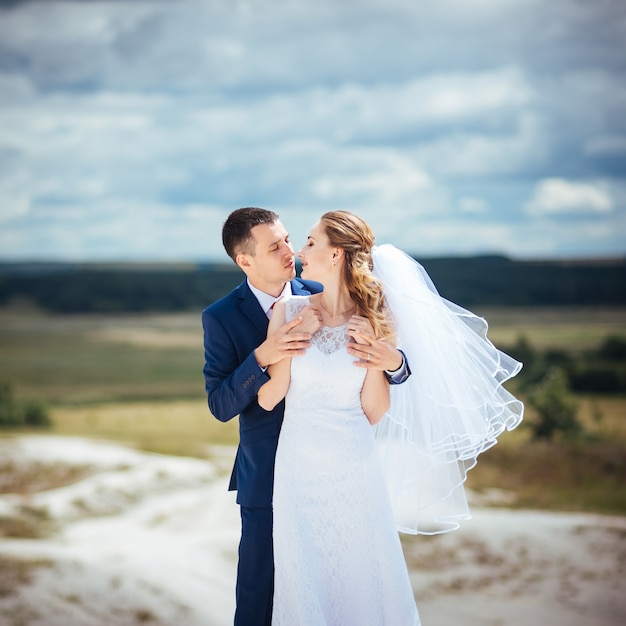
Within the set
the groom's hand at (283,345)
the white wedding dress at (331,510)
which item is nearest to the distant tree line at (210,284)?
the white wedding dress at (331,510)

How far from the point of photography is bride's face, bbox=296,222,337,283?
339 centimetres

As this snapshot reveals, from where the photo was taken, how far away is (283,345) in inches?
128

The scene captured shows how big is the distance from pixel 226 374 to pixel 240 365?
0.62ft

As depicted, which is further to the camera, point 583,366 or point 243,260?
point 583,366

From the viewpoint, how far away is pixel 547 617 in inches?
351

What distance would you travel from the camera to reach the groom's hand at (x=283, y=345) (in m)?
3.25

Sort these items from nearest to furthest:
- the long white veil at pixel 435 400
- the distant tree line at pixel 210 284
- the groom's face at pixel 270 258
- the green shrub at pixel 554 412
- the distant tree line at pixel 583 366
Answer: the groom's face at pixel 270 258 → the long white veil at pixel 435 400 → the green shrub at pixel 554 412 → the distant tree line at pixel 583 366 → the distant tree line at pixel 210 284

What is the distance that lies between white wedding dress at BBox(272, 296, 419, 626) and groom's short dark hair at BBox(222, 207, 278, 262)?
390 mm

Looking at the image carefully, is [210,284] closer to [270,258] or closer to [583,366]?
[583,366]

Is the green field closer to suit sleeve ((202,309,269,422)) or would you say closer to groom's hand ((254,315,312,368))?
suit sleeve ((202,309,269,422))

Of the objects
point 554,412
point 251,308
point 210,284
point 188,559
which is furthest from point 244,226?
point 210,284

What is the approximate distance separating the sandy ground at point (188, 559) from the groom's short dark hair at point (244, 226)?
202 inches

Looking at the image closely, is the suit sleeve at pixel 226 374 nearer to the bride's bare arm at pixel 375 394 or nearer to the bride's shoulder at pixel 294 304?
the bride's shoulder at pixel 294 304

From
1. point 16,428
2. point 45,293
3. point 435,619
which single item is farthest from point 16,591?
point 45,293
